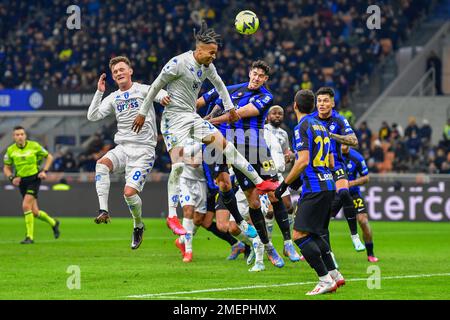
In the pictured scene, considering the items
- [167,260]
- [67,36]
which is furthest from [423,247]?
[67,36]

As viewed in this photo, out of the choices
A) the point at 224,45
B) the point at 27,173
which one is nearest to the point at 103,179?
the point at 27,173

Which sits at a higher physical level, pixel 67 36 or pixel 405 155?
pixel 67 36

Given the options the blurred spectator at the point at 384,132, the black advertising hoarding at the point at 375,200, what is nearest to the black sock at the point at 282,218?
the black advertising hoarding at the point at 375,200

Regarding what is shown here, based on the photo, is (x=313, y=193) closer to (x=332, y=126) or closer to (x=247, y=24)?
(x=332, y=126)

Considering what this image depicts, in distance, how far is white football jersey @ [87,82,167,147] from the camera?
599 inches

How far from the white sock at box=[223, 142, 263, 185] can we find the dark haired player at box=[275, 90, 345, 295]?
243 cm

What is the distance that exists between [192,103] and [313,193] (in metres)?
3.41

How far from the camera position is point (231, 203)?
1493 centimetres

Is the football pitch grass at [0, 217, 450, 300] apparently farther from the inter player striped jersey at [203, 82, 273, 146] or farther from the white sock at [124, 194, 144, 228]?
the inter player striped jersey at [203, 82, 273, 146]

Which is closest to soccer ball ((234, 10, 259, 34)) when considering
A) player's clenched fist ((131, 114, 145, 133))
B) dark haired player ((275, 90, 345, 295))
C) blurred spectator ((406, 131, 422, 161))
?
player's clenched fist ((131, 114, 145, 133))

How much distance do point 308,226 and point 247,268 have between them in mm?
3505
